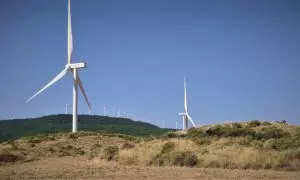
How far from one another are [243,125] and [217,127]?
4.76 metres

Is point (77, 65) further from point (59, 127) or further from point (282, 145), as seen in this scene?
point (59, 127)

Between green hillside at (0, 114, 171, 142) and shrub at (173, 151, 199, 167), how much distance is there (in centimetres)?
9509

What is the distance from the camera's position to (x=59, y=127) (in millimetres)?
146750

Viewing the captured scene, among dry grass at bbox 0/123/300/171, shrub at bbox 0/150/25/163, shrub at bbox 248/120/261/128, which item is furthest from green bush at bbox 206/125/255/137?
shrub at bbox 0/150/25/163

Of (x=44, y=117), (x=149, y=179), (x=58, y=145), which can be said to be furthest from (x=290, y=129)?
(x=44, y=117)

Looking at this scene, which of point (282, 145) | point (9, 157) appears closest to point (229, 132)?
point (282, 145)

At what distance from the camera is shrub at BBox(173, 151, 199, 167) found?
97.0 ft

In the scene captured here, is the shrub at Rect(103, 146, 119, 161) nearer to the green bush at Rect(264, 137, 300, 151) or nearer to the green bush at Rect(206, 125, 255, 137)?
the green bush at Rect(264, 137, 300, 151)

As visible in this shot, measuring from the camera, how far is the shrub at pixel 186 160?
2956 centimetres

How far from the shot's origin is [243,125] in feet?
205

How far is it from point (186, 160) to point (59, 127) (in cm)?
12117

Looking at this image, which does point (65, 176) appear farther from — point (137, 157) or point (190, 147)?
point (190, 147)

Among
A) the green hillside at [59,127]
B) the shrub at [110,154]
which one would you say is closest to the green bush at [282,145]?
the shrub at [110,154]

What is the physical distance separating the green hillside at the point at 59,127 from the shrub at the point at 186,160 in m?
95.1
